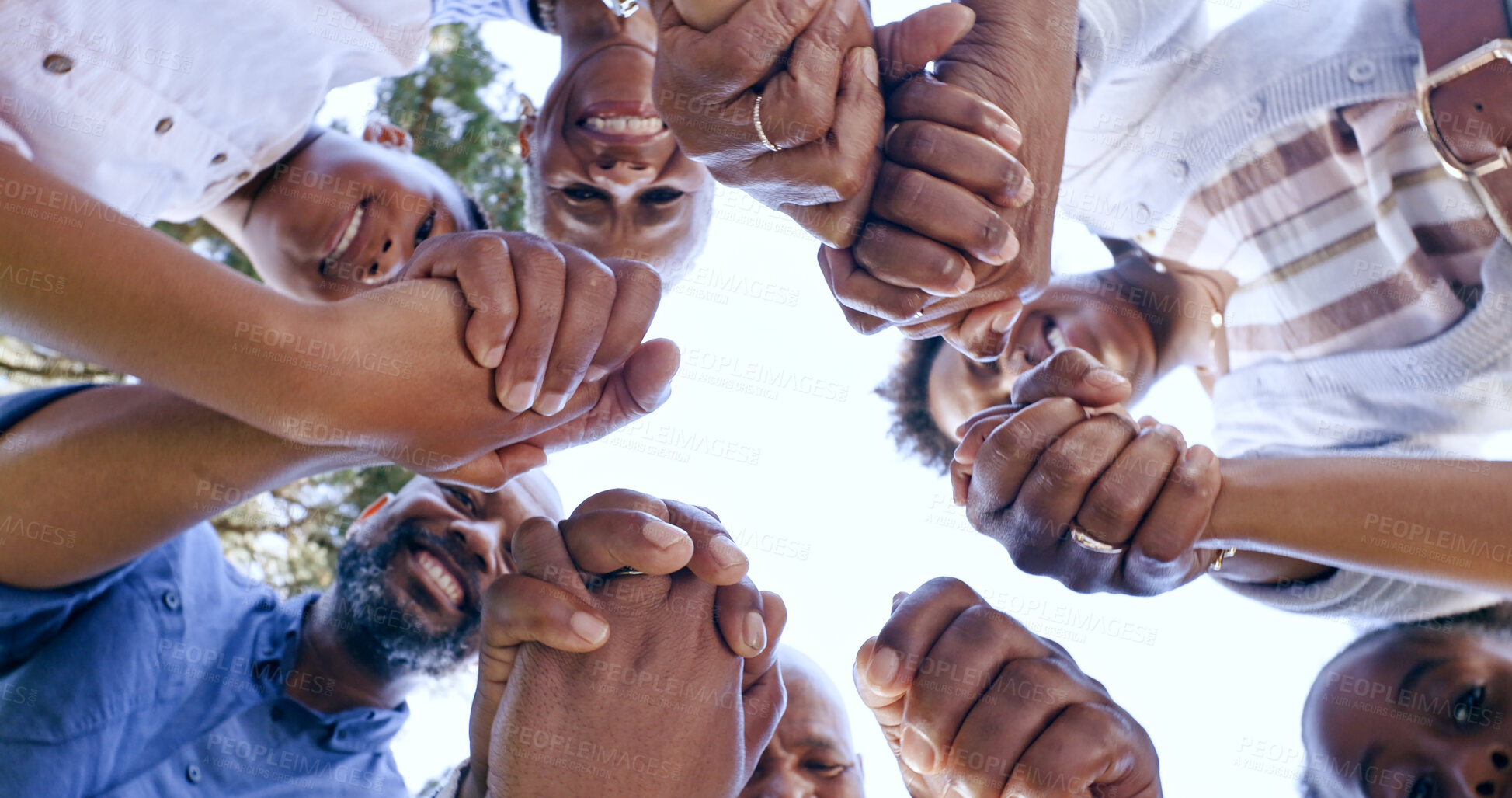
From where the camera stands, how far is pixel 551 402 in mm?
1304

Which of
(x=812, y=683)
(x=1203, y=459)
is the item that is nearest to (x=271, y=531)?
(x=812, y=683)

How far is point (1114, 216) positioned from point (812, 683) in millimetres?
1259

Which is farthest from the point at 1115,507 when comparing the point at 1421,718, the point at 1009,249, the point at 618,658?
the point at 1421,718

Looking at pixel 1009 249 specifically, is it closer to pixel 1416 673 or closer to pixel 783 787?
pixel 783 787

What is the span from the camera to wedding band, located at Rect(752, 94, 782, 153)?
132 cm

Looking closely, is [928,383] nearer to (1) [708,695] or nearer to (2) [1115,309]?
(2) [1115,309]

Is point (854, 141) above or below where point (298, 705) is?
above

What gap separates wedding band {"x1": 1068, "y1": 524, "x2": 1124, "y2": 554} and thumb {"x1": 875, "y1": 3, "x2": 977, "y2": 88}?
2.30 feet

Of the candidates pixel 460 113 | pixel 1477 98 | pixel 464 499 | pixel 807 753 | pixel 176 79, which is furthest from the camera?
pixel 460 113

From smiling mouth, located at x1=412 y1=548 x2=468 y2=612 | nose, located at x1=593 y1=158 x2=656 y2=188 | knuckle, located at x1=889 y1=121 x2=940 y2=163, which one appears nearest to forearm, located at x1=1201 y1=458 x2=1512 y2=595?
knuckle, located at x1=889 y1=121 x2=940 y2=163

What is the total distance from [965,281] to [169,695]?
1.74 metres

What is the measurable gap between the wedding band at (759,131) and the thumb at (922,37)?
0.24 metres

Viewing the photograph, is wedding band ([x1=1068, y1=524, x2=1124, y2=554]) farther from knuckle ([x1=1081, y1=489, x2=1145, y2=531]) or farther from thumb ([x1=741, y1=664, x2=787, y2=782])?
thumb ([x1=741, y1=664, x2=787, y2=782])

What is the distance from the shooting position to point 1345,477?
128cm
